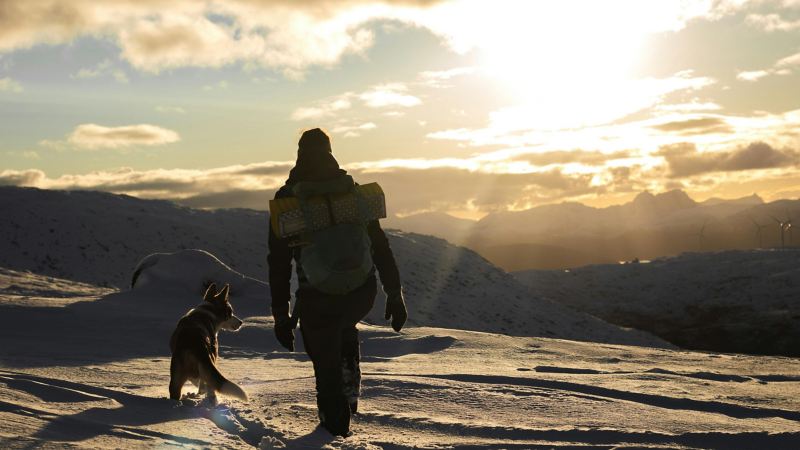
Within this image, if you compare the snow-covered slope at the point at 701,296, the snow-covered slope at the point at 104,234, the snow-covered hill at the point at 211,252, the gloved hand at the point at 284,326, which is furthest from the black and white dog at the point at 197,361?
the snow-covered slope at the point at 701,296

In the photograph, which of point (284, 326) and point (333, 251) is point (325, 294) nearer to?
point (333, 251)

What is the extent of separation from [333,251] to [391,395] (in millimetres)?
2227

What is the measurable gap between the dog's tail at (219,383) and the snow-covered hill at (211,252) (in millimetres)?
20897

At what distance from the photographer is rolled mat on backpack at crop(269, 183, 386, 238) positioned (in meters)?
5.50

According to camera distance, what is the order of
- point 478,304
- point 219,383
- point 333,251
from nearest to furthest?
point 333,251 → point 219,383 → point 478,304

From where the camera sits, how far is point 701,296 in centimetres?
4766

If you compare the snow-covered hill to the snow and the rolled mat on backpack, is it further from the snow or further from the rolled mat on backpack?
the rolled mat on backpack

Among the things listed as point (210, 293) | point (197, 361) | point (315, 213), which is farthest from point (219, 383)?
point (210, 293)

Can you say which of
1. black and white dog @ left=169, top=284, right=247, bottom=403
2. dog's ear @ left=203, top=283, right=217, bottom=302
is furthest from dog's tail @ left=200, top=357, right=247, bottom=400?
dog's ear @ left=203, top=283, right=217, bottom=302

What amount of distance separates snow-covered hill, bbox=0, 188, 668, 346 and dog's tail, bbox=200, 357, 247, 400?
20897 millimetres

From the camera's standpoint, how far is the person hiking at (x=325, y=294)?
5516 mm

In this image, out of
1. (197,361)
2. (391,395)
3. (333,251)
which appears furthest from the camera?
(391,395)

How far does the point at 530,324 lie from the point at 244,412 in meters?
28.8

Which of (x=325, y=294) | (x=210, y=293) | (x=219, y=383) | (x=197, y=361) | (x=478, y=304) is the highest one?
(x=325, y=294)
